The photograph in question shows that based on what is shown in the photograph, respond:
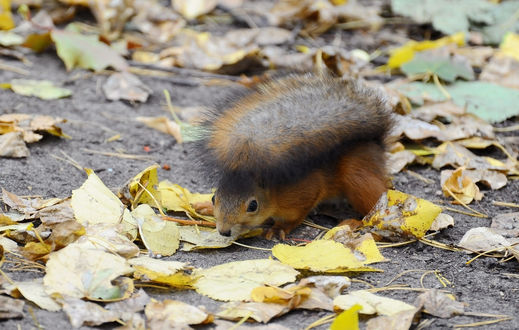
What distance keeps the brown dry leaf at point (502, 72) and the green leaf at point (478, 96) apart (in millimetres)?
155

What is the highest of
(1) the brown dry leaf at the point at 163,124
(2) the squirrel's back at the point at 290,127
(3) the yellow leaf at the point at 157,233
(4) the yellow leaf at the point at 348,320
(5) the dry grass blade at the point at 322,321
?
(2) the squirrel's back at the point at 290,127

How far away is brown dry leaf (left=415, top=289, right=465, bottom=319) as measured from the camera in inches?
91.2

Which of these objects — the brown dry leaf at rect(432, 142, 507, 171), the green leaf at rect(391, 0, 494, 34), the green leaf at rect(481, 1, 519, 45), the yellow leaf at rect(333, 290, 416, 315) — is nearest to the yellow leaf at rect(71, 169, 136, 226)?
the yellow leaf at rect(333, 290, 416, 315)

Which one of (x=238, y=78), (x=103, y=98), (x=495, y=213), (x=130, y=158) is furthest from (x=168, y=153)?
(x=495, y=213)

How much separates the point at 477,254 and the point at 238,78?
243 centimetres

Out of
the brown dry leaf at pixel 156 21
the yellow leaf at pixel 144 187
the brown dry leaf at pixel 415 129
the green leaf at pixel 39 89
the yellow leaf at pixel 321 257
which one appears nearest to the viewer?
the yellow leaf at pixel 321 257

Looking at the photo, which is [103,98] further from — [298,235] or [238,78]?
[298,235]

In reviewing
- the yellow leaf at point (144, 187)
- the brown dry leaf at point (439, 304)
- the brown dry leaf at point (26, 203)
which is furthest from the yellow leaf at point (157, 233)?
the brown dry leaf at point (439, 304)

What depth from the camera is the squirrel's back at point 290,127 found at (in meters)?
2.77

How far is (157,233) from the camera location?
2.84 metres

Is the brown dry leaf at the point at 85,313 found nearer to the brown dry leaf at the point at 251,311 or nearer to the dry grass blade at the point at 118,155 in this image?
the brown dry leaf at the point at 251,311

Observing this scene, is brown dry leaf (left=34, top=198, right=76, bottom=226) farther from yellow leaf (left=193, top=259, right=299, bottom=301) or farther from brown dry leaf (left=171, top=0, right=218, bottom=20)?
brown dry leaf (left=171, top=0, right=218, bottom=20)

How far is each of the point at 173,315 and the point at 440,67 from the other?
3.17 metres

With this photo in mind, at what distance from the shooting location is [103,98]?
14.4ft
